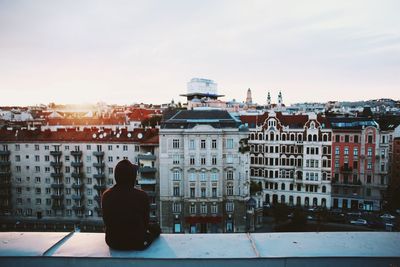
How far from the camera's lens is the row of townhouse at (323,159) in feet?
112

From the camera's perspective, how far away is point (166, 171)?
27891 mm

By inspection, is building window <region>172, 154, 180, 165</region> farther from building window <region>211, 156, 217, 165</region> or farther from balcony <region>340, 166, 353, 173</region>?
balcony <region>340, 166, 353, 173</region>

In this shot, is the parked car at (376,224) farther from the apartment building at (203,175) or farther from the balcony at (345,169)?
the apartment building at (203,175)

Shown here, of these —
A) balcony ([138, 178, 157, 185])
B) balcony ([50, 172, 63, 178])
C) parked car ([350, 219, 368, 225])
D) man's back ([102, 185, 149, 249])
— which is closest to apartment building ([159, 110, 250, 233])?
balcony ([138, 178, 157, 185])

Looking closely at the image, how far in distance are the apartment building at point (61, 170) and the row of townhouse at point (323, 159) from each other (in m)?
11.8

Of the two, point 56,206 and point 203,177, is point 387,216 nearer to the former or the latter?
point 203,177

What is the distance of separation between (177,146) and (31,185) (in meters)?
14.2

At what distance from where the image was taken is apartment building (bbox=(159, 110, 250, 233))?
27.4 meters

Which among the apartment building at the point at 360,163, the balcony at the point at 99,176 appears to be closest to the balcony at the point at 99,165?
the balcony at the point at 99,176

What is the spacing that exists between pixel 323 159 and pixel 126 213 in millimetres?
33604

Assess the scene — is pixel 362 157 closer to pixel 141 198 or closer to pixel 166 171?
pixel 166 171

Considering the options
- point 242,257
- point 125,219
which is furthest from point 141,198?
point 242,257

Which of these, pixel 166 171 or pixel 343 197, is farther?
pixel 343 197

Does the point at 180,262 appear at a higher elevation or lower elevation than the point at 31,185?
higher
